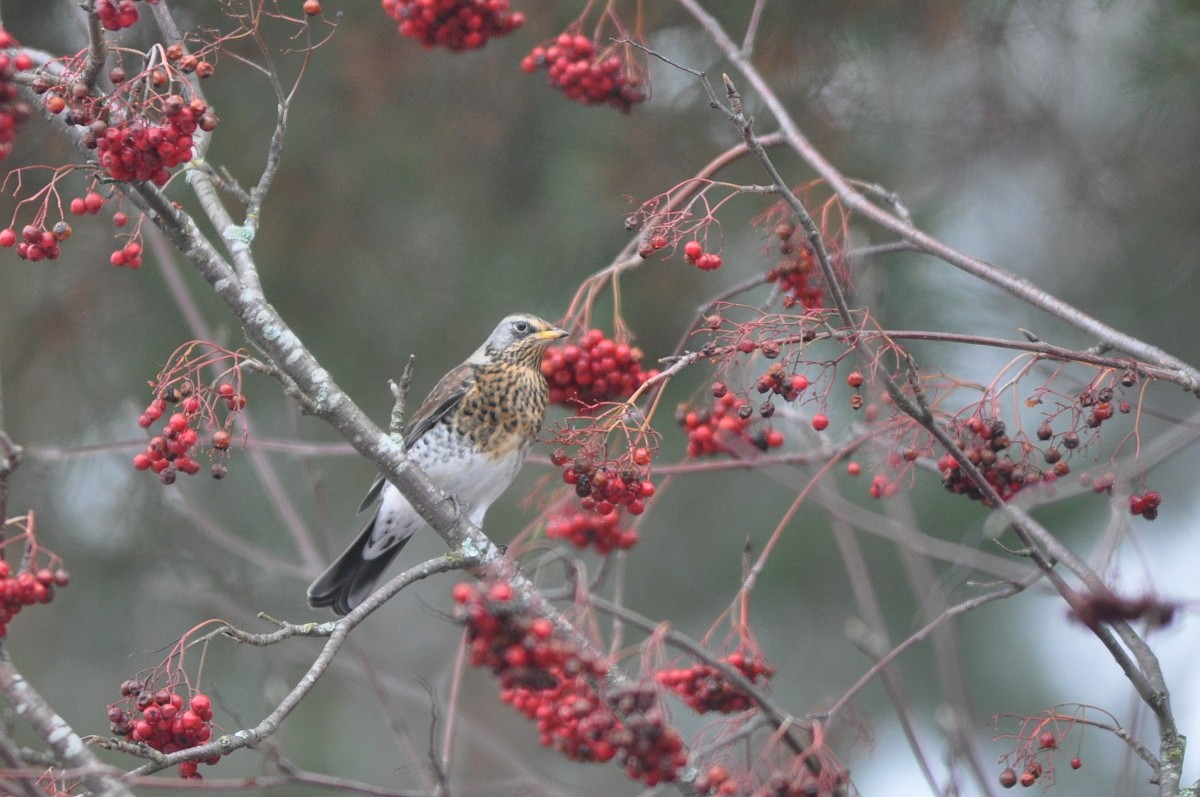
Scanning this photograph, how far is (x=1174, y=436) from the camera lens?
1.67 m

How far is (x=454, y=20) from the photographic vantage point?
276 cm

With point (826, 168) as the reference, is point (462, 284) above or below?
above

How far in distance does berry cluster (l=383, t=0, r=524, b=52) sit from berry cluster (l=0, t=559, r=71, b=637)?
147cm

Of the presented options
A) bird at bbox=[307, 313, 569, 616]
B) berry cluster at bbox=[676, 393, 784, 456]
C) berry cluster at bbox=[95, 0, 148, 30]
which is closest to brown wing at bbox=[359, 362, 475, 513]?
bird at bbox=[307, 313, 569, 616]

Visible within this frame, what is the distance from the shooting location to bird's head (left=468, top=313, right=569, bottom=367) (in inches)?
139

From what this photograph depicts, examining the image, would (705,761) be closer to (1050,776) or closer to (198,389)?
(1050,776)

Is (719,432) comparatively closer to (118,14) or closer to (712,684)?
(712,684)

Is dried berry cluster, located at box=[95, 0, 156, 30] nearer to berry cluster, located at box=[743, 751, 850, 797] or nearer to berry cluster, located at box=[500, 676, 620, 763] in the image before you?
berry cluster, located at box=[500, 676, 620, 763]

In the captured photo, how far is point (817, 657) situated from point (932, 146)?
1.92 m

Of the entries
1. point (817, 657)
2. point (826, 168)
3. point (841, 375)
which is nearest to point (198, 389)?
point (826, 168)

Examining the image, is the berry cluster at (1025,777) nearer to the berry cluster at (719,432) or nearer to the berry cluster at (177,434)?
the berry cluster at (719,432)

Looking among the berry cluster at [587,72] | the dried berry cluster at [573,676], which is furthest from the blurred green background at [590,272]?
the dried berry cluster at [573,676]

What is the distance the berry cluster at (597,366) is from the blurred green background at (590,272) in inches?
29.0

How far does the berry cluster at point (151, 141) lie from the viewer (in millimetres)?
1805
